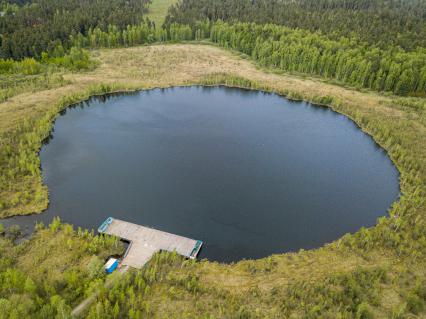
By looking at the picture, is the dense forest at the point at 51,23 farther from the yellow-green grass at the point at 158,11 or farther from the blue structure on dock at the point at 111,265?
the blue structure on dock at the point at 111,265

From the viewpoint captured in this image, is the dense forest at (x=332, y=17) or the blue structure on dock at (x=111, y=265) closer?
the blue structure on dock at (x=111, y=265)

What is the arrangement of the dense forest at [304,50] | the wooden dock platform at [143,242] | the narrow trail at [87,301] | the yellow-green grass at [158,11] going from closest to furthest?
the narrow trail at [87,301] < the wooden dock platform at [143,242] < the dense forest at [304,50] < the yellow-green grass at [158,11]

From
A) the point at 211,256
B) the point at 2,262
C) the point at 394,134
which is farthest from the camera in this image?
the point at 394,134

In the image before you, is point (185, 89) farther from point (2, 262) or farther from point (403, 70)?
point (2, 262)

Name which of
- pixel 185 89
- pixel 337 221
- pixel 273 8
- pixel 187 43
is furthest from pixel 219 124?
pixel 273 8

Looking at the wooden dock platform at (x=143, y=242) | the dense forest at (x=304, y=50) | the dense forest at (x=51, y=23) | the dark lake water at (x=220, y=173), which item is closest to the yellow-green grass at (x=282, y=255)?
the dark lake water at (x=220, y=173)

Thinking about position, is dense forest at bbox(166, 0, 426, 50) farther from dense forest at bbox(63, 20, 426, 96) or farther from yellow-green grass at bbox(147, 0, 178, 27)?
yellow-green grass at bbox(147, 0, 178, 27)

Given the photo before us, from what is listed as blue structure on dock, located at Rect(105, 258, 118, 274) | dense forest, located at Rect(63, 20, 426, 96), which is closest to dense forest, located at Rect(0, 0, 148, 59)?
dense forest, located at Rect(63, 20, 426, 96)
